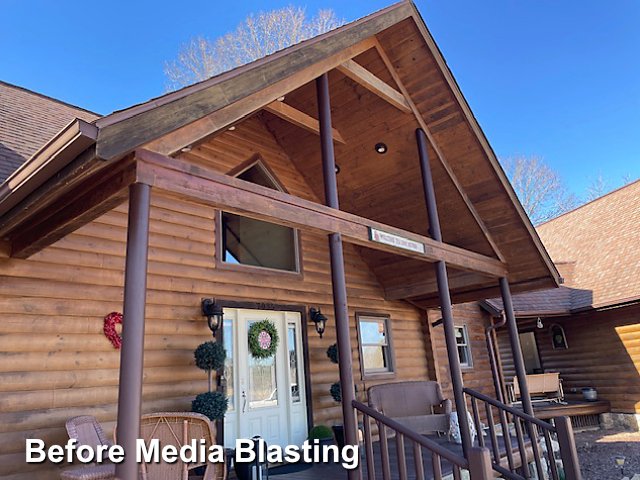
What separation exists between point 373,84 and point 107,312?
162 inches

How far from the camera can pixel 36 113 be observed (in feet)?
22.8

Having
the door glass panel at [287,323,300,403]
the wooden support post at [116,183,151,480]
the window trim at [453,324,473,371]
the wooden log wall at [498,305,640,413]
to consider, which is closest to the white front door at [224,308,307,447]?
the door glass panel at [287,323,300,403]

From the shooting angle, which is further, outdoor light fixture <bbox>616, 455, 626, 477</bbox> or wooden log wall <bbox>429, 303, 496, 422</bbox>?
wooden log wall <bbox>429, 303, 496, 422</bbox>

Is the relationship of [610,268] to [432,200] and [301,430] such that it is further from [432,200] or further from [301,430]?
[301,430]

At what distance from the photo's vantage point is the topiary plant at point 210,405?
5.41 metres

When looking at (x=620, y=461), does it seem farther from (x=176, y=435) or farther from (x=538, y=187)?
(x=538, y=187)

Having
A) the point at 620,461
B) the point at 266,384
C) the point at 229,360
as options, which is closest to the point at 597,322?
the point at 620,461

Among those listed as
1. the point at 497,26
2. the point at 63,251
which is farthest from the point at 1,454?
the point at 497,26

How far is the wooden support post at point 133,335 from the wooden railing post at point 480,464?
2163 millimetres

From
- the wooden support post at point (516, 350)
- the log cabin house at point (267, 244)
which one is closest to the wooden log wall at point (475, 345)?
the log cabin house at point (267, 244)

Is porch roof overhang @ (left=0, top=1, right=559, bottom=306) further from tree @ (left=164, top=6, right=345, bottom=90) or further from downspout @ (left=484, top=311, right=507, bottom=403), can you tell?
tree @ (left=164, top=6, right=345, bottom=90)

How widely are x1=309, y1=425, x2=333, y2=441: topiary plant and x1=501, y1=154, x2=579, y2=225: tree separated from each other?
19.2 m

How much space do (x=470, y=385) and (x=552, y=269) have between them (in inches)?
168

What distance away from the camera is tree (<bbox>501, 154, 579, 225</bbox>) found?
903 inches
